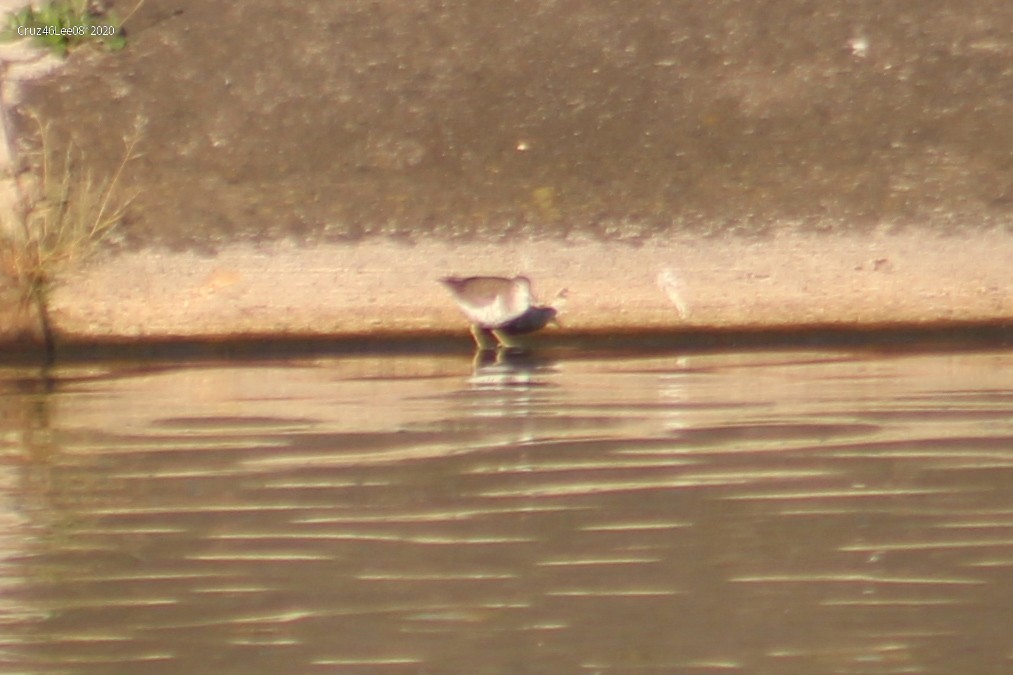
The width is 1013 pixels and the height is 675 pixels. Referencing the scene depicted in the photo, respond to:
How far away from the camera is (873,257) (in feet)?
37.0

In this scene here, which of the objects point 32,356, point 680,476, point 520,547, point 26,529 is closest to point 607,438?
point 680,476

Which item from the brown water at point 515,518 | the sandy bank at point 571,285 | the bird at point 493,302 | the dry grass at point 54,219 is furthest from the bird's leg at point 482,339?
the dry grass at point 54,219

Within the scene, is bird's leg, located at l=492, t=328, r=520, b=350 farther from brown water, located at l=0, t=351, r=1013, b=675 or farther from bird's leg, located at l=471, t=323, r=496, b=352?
brown water, located at l=0, t=351, r=1013, b=675

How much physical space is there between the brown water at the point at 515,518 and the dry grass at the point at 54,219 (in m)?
1.01

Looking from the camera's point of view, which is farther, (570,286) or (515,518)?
(570,286)

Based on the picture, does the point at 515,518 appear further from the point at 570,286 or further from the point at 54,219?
the point at 54,219

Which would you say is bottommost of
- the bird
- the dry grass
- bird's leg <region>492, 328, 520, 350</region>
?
bird's leg <region>492, 328, 520, 350</region>

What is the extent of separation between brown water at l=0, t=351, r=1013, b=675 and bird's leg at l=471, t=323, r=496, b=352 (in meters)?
0.59

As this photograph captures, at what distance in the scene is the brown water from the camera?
18.2 feet

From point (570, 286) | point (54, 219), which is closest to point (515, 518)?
point (570, 286)

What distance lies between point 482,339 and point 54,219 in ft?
8.17

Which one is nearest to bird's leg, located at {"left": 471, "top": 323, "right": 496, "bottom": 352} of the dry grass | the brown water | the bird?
the bird

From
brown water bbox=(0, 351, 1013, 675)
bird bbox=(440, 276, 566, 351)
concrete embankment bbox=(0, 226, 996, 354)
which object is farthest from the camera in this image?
concrete embankment bbox=(0, 226, 996, 354)

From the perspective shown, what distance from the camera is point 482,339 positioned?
10945 millimetres
